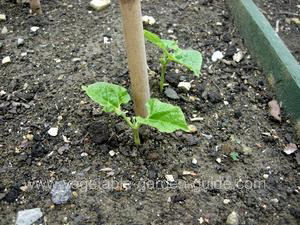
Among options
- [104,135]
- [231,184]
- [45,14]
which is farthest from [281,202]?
[45,14]

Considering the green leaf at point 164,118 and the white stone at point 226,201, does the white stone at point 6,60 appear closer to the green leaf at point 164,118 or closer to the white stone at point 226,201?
the green leaf at point 164,118

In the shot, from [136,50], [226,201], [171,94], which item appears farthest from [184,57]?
[226,201]

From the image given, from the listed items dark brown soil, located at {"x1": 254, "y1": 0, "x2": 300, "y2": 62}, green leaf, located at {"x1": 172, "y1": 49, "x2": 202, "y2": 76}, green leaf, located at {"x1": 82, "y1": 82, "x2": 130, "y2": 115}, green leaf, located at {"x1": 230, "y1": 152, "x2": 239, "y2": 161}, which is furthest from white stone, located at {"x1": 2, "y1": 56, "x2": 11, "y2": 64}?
dark brown soil, located at {"x1": 254, "y1": 0, "x2": 300, "y2": 62}

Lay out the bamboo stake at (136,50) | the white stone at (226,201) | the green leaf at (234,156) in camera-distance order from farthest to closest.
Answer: the green leaf at (234,156)
the white stone at (226,201)
the bamboo stake at (136,50)

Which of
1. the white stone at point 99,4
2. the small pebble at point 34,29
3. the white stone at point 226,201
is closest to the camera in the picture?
the white stone at point 226,201

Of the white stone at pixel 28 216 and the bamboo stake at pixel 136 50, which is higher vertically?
the bamboo stake at pixel 136 50

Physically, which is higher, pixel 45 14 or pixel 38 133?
pixel 45 14

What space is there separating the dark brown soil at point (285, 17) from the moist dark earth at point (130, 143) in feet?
1.22

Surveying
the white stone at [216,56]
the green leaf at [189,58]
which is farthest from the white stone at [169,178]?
the white stone at [216,56]

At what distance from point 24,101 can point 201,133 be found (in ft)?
2.05

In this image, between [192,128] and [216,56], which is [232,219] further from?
[216,56]

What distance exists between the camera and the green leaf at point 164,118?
1.11 meters

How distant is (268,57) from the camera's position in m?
1.54

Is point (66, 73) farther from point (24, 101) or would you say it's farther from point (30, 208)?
point (30, 208)
